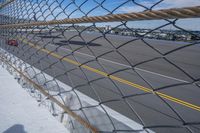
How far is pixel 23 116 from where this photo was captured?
1630 millimetres

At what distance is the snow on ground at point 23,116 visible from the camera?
150 cm

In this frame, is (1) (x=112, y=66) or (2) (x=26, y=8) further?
(1) (x=112, y=66)

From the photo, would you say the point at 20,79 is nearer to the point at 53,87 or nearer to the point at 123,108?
the point at 53,87

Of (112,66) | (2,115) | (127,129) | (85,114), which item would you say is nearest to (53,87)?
(2,115)

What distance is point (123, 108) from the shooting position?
16.6 ft

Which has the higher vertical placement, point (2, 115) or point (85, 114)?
point (85, 114)

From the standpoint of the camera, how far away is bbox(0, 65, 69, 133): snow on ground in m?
1.50

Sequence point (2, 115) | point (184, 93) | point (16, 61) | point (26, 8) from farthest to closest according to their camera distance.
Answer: point (184, 93) < point (16, 61) < point (26, 8) < point (2, 115)

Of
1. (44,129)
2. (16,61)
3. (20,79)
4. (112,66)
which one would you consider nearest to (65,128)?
(44,129)

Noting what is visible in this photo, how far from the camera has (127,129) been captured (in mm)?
1180

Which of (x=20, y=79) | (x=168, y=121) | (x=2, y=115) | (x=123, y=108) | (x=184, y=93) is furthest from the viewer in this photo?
(x=184, y=93)

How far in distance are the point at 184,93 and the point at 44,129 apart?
255 inches

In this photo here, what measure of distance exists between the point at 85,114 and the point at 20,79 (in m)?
1.28

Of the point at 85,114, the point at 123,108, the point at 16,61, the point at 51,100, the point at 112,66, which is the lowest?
the point at 112,66
